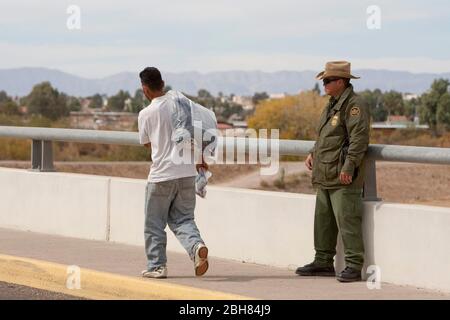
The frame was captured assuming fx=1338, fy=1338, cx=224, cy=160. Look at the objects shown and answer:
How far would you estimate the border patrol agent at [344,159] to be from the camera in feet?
35.9

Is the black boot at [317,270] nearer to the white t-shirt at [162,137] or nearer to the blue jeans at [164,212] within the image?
the blue jeans at [164,212]

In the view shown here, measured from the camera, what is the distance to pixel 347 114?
36.2 feet

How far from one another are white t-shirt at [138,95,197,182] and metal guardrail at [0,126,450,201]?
3.76 feet

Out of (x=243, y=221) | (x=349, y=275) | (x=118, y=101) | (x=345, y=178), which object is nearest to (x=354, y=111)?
(x=345, y=178)

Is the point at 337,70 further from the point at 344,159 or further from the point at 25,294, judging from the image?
the point at 25,294

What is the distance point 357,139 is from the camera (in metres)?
10.9

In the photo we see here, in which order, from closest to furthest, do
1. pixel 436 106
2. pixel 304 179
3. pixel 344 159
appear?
pixel 344 159, pixel 304 179, pixel 436 106

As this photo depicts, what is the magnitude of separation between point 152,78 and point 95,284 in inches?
71.5

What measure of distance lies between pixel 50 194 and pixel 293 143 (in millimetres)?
3732

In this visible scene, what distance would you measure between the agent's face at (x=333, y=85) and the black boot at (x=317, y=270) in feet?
4.88

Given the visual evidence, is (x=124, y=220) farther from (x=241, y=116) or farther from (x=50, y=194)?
(x=241, y=116)

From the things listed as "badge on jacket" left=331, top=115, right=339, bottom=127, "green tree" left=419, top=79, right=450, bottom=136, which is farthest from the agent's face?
"green tree" left=419, top=79, right=450, bottom=136

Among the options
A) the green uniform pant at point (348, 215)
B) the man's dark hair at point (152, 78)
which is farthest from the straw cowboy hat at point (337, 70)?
the man's dark hair at point (152, 78)

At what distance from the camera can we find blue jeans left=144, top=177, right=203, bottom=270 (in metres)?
11.4
